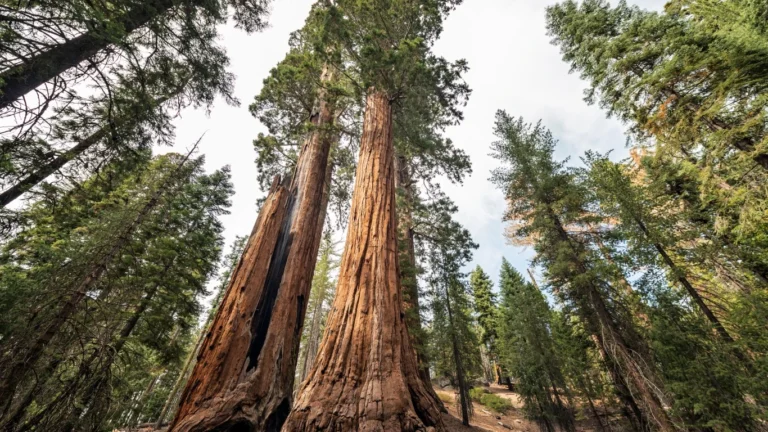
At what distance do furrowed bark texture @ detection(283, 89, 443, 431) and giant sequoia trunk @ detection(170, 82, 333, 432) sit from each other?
5.13 ft

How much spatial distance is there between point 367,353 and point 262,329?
2121mm

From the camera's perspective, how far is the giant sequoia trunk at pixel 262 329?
8.29 ft

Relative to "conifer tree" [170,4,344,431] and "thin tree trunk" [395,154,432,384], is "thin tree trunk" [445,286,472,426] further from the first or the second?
"conifer tree" [170,4,344,431]

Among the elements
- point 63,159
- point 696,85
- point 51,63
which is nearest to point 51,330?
point 63,159

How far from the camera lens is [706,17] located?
6988 mm

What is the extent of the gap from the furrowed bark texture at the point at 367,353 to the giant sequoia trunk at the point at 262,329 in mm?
1564

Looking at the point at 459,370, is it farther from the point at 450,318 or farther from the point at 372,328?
the point at 372,328

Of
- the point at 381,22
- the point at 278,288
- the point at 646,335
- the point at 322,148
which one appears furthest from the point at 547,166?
the point at 278,288

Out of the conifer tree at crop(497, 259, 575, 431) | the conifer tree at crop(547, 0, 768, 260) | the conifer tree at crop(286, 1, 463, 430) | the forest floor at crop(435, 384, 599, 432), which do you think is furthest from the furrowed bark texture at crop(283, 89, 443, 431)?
the conifer tree at crop(497, 259, 575, 431)

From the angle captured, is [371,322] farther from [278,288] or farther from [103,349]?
[103,349]

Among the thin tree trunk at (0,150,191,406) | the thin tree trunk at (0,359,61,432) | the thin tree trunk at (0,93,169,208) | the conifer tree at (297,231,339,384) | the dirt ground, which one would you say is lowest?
the dirt ground

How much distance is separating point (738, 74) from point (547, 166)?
231 inches

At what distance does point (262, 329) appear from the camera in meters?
3.29

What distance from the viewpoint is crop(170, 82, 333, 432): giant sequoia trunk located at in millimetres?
2525
